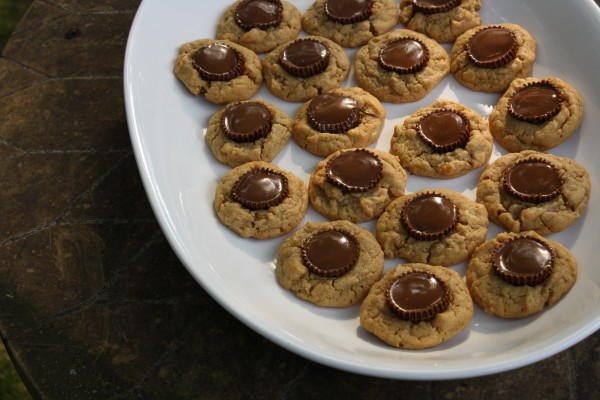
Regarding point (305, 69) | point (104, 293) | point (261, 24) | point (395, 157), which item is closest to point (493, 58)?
point (395, 157)

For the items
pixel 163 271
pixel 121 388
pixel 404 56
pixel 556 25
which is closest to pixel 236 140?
pixel 163 271

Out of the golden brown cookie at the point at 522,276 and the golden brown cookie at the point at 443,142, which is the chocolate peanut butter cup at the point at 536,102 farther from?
the golden brown cookie at the point at 522,276

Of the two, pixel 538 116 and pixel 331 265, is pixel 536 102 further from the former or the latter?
pixel 331 265

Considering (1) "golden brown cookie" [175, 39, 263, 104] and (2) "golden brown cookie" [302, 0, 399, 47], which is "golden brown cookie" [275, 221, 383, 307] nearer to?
(1) "golden brown cookie" [175, 39, 263, 104]

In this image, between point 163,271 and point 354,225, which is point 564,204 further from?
point 163,271

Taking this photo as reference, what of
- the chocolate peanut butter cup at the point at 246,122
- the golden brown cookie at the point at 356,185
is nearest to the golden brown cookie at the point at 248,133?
the chocolate peanut butter cup at the point at 246,122

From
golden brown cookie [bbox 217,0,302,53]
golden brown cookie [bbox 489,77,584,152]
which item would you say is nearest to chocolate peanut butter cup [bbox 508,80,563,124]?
golden brown cookie [bbox 489,77,584,152]
